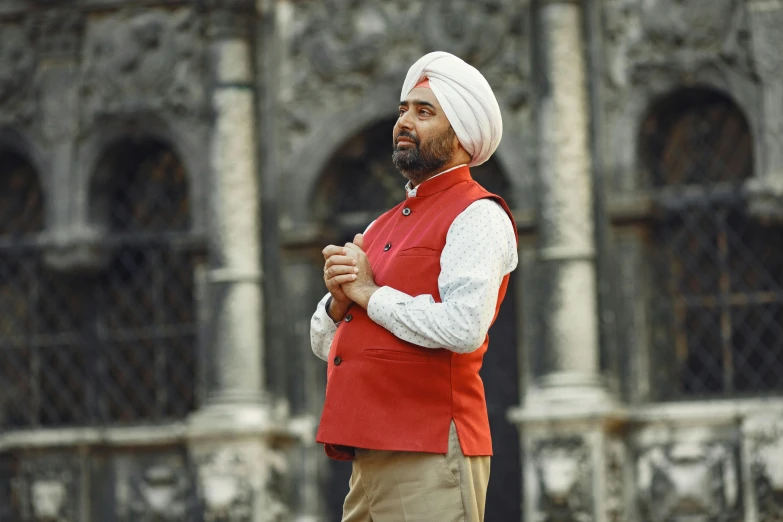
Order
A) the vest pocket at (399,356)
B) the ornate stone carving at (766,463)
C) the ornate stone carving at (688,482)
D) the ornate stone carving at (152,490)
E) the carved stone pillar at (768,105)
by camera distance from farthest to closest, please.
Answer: the ornate stone carving at (152,490), the ornate stone carving at (688,482), the carved stone pillar at (768,105), the ornate stone carving at (766,463), the vest pocket at (399,356)

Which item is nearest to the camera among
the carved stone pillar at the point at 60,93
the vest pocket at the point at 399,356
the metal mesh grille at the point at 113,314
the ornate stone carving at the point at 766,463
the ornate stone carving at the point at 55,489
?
the vest pocket at the point at 399,356

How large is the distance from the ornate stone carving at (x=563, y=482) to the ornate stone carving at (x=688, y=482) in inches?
16.8

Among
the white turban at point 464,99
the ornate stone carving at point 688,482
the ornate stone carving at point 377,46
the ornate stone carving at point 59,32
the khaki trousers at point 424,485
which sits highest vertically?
the ornate stone carving at point 59,32

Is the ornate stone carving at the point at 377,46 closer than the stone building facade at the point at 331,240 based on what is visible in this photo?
No

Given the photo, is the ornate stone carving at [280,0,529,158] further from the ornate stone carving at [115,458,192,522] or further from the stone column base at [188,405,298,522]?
the ornate stone carving at [115,458,192,522]

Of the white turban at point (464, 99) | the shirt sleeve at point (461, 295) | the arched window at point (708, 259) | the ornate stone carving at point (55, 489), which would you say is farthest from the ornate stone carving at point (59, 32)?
the shirt sleeve at point (461, 295)

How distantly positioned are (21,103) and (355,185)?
2.59 metres

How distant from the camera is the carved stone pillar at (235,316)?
10.4 m

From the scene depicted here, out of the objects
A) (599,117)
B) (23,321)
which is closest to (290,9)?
(599,117)

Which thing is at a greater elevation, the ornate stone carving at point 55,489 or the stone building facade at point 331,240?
the stone building facade at point 331,240

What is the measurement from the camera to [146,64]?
11250mm

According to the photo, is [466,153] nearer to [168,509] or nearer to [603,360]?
[603,360]

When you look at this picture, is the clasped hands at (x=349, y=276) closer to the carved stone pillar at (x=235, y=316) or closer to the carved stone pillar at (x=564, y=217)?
the carved stone pillar at (x=564, y=217)

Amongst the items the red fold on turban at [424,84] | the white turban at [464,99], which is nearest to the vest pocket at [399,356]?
the white turban at [464,99]
